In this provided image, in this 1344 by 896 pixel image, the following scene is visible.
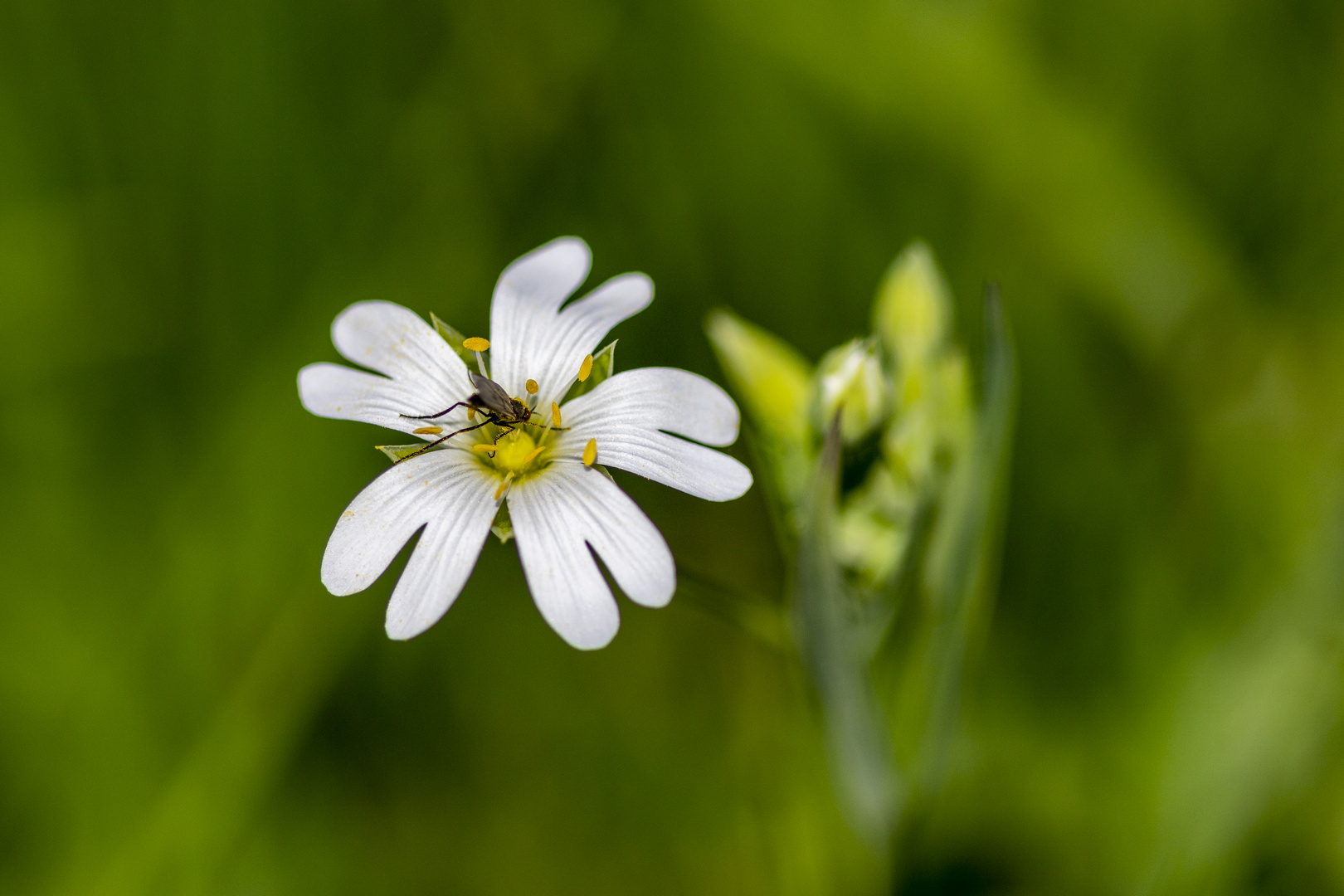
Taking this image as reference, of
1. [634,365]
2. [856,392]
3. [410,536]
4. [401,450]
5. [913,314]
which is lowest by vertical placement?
[410,536]

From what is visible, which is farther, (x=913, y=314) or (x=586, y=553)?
(x=913, y=314)

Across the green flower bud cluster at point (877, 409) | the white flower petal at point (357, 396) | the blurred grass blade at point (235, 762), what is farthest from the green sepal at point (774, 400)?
the blurred grass blade at point (235, 762)

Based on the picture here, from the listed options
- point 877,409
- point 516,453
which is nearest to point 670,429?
point 516,453

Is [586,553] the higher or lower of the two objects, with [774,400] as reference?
lower

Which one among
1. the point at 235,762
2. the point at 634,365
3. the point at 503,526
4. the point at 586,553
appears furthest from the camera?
the point at 634,365

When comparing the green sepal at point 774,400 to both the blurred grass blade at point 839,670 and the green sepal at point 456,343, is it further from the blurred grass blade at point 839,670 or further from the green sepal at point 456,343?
the green sepal at point 456,343

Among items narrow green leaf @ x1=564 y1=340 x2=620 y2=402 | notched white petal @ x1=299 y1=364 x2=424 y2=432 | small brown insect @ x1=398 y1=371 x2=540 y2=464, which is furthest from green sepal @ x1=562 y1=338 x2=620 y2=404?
notched white petal @ x1=299 y1=364 x2=424 y2=432

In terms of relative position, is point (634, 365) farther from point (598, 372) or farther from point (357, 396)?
point (357, 396)
